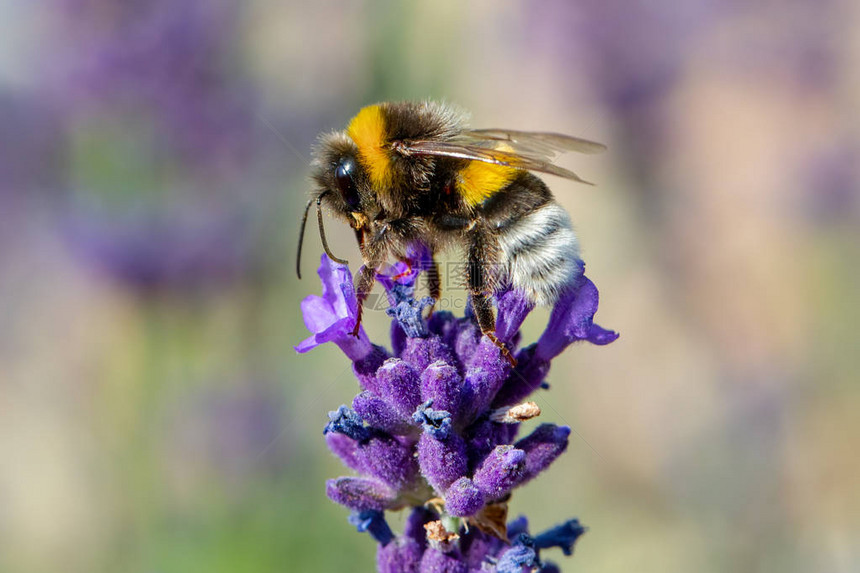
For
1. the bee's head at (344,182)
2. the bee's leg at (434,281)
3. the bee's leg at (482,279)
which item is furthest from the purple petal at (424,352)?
the bee's head at (344,182)

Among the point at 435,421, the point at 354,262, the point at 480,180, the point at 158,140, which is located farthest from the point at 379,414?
the point at 354,262

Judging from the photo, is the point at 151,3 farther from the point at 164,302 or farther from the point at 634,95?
the point at 634,95

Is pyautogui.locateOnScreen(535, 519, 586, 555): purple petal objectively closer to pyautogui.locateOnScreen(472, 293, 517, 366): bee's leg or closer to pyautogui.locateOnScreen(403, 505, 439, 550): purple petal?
pyautogui.locateOnScreen(403, 505, 439, 550): purple petal

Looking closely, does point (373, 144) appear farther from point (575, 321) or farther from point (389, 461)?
point (389, 461)

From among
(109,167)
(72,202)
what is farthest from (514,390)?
(72,202)

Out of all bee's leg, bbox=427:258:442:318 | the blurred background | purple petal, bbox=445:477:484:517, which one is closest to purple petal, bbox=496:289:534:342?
bee's leg, bbox=427:258:442:318

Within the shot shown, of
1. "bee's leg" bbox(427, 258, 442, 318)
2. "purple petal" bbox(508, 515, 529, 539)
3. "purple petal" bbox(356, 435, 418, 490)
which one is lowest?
"purple petal" bbox(508, 515, 529, 539)

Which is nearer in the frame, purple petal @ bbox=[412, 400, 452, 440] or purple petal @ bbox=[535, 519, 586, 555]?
purple petal @ bbox=[412, 400, 452, 440]
